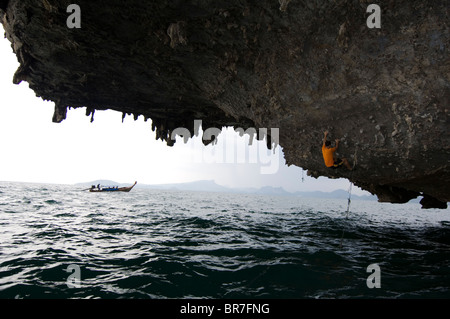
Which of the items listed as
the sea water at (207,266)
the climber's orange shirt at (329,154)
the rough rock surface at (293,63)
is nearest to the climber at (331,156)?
the climber's orange shirt at (329,154)

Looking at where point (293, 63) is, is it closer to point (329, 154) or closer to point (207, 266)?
point (329, 154)

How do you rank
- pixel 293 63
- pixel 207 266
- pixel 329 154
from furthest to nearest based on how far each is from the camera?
pixel 293 63 → pixel 329 154 → pixel 207 266

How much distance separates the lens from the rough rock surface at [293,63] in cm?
695

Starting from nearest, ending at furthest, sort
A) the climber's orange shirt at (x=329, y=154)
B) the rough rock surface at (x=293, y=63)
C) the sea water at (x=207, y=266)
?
the sea water at (x=207, y=266) → the rough rock surface at (x=293, y=63) → the climber's orange shirt at (x=329, y=154)

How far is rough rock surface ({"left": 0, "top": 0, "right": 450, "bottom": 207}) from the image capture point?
22.8 ft

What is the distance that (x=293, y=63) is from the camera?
356 inches

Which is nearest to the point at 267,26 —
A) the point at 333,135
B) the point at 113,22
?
the point at 333,135

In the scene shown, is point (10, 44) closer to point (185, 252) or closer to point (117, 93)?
point (117, 93)

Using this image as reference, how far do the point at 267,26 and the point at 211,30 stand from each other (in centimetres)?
202

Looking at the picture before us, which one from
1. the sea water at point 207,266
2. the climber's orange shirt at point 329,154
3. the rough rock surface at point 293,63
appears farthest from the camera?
the climber's orange shirt at point 329,154

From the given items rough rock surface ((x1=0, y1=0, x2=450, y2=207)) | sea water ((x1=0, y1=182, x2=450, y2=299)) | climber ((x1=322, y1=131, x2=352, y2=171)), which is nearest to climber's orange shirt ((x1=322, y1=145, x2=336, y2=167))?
climber ((x1=322, y1=131, x2=352, y2=171))

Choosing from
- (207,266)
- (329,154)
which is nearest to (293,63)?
(329,154)

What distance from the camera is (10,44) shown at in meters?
10.7

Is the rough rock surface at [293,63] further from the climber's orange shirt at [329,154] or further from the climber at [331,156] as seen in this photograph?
the climber's orange shirt at [329,154]
